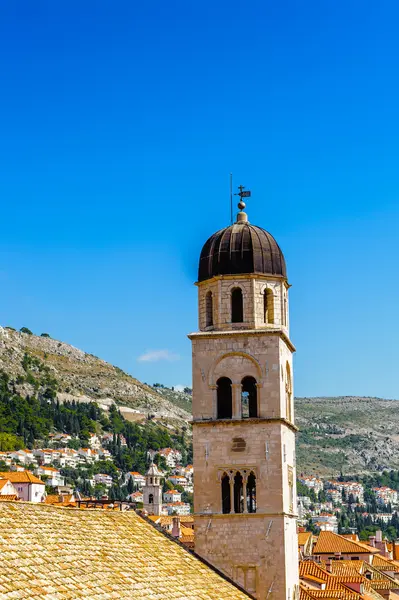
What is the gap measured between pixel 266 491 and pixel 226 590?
9.85ft

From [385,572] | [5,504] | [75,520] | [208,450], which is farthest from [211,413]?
[385,572]

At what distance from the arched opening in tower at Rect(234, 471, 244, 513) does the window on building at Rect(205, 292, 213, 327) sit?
13.8ft

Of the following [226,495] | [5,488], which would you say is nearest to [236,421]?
[226,495]

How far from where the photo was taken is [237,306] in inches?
1191

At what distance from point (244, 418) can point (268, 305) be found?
3.26 m

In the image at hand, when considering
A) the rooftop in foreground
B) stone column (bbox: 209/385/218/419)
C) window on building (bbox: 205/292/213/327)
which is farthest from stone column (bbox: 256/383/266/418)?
the rooftop in foreground

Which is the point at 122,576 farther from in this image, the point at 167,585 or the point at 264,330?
the point at 264,330

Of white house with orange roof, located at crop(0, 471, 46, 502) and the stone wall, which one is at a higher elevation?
white house with orange roof, located at crop(0, 471, 46, 502)

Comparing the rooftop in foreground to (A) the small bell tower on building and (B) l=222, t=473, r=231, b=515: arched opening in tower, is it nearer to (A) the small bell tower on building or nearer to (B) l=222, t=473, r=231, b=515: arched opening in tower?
(B) l=222, t=473, r=231, b=515: arched opening in tower

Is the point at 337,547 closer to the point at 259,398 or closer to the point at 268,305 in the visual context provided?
the point at 268,305

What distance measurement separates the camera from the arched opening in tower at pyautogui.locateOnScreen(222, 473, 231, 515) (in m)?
29.3

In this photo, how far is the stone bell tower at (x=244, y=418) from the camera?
28.8 metres

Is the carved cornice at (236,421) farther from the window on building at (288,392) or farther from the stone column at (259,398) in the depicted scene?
the window on building at (288,392)

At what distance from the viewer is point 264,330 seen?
1163 inches
